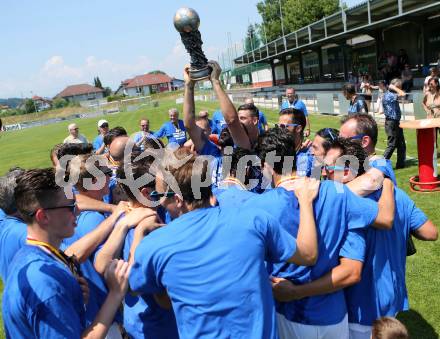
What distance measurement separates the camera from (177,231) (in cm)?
217

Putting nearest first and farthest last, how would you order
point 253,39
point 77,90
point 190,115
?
1. point 190,115
2. point 253,39
3. point 77,90

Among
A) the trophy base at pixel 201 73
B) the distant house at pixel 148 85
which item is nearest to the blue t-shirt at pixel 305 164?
the trophy base at pixel 201 73

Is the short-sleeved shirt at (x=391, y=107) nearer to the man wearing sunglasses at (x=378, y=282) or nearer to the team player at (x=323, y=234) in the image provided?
the man wearing sunglasses at (x=378, y=282)

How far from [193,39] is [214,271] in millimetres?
2212

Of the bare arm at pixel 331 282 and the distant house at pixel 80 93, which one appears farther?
the distant house at pixel 80 93

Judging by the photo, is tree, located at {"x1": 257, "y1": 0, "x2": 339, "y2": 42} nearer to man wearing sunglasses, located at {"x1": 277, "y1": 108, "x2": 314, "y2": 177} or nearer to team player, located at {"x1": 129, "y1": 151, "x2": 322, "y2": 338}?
man wearing sunglasses, located at {"x1": 277, "y1": 108, "x2": 314, "y2": 177}

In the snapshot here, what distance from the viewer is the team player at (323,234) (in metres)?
2.52

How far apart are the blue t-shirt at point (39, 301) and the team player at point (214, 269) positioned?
0.40m

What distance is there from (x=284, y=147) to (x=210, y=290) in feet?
3.63

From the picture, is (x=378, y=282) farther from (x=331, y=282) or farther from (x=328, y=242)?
(x=328, y=242)

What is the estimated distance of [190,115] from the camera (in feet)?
13.7

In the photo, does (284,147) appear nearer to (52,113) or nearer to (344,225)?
(344,225)

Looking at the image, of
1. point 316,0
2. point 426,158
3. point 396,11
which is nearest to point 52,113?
point 316,0

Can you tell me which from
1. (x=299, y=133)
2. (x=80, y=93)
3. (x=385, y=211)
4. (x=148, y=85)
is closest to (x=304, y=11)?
(x=299, y=133)
